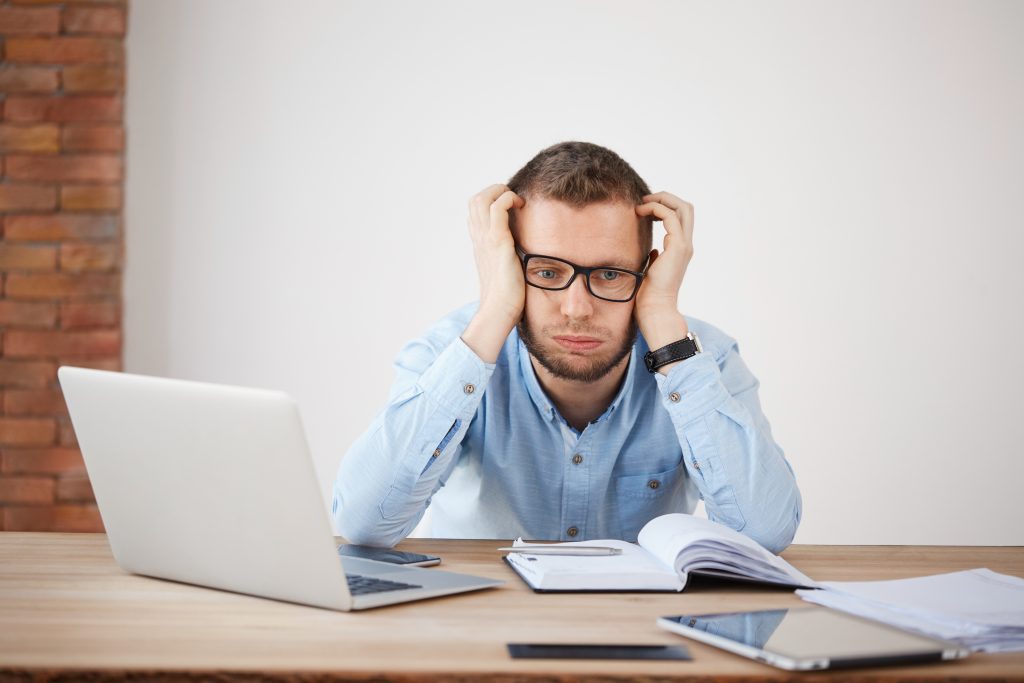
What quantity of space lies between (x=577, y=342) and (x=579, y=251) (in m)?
0.15

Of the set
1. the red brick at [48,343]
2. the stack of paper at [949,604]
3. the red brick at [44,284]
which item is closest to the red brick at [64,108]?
the red brick at [44,284]

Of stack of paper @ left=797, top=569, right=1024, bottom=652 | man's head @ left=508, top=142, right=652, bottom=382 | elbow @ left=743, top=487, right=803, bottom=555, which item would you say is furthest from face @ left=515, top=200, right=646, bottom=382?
stack of paper @ left=797, top=569, right=1024, bottom=652

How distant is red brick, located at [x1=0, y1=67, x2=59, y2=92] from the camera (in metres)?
2.76

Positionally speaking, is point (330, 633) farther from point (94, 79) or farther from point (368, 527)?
point (94, 79)

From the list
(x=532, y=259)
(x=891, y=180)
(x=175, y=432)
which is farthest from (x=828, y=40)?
(x=175, y=432)

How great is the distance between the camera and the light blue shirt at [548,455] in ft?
4.89

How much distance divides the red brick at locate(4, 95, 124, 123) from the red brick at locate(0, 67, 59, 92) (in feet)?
0.08

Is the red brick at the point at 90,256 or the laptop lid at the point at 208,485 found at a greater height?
the red brick at the point at 90,256

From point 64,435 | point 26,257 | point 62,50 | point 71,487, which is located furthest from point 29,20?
point 71,487

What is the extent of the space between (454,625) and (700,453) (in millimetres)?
687

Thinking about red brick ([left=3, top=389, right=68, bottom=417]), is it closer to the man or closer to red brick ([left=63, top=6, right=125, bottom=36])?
red brick ([left=63, top=6, right=125, bottom=36])

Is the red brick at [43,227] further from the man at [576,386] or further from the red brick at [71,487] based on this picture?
the man at [576,386]

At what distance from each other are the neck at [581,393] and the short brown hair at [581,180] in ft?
0.81

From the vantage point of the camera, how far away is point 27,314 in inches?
110
